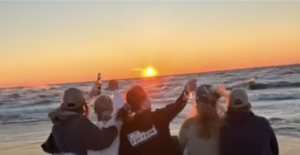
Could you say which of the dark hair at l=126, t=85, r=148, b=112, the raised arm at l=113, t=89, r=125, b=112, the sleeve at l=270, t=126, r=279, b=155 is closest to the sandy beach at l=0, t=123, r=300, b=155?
the sleeve at l=270, t=126, r=279, b=155

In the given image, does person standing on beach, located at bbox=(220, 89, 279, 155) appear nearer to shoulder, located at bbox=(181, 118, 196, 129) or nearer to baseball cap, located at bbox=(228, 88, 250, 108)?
baseball cap, located at bbox=(228, 88, 250, 108)

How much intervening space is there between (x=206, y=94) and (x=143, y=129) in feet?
1.99

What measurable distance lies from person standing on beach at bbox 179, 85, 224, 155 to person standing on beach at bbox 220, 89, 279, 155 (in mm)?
75

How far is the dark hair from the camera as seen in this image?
3.89 m

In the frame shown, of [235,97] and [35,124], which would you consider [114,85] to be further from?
[35,124]

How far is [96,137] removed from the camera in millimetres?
3777

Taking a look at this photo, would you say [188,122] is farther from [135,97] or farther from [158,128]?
[135,97]

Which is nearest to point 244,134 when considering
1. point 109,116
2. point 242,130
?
point 242,130

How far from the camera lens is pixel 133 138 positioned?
3943 millimetres

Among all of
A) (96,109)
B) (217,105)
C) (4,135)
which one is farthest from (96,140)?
Answer: (4,135)

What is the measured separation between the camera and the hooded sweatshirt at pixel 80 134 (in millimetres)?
3782

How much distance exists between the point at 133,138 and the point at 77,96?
0.59 meters

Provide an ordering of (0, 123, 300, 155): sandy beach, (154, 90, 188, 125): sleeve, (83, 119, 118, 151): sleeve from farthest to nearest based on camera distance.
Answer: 1. (0, 123, 300, 155): sandy beach
2. (154, 90, 188, 125): sleeve
3. (83, 119, 118, 151): sleeve

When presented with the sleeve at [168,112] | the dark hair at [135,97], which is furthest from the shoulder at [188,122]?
the dark hair at [135,97]
